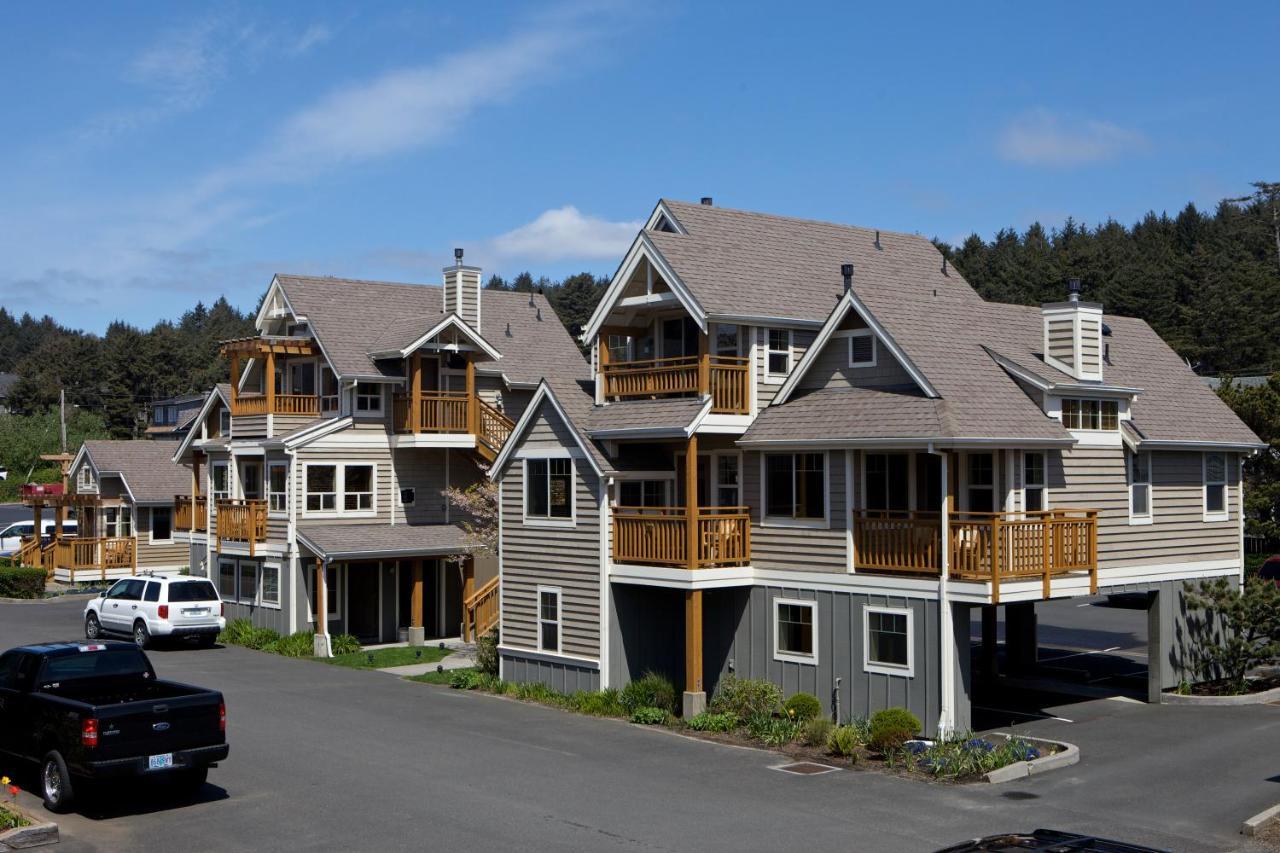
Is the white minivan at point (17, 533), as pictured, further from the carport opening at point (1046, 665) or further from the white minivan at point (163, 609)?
the carport opening at point (1046, 665)

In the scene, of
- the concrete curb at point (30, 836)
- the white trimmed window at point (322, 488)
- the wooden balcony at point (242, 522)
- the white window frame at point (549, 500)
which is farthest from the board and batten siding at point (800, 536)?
the wooden balcony at point (242, 522)

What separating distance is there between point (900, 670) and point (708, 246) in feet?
33.7

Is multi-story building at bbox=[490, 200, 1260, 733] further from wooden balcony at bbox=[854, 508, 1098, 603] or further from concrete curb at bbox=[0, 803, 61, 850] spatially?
concrete curb at bbox=[0, 803, 61, 850]

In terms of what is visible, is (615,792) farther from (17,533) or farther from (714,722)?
(17,533)

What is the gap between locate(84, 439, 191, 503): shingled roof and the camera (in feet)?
171

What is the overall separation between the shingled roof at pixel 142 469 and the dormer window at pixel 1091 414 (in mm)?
37269

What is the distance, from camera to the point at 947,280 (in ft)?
107

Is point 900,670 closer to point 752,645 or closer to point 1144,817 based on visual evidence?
point 752,645

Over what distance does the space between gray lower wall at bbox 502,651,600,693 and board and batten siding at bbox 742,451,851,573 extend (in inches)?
183

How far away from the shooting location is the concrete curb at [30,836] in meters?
16.1

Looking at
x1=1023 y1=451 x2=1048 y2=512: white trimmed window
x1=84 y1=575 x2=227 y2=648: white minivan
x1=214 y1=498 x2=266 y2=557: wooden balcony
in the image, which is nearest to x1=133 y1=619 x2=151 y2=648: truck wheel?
x1=84 y1=575 x2=227 y2=648: white minivan

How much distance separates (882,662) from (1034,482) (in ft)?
15.0

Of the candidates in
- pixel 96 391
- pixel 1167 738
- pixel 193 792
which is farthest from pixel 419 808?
pixel 96 391

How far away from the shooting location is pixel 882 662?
2433 centimetres
